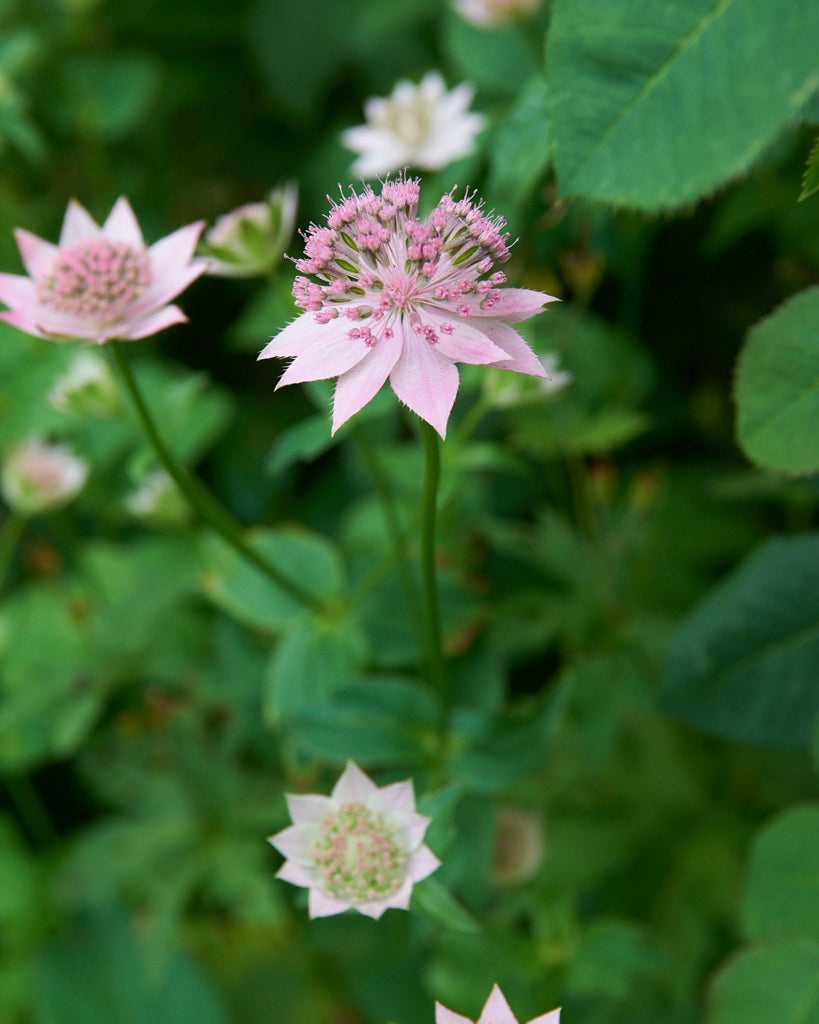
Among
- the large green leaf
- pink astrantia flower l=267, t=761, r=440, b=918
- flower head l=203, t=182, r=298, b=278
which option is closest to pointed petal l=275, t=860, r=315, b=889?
pink astrantia flower l=267, t=761, r=440, b=918

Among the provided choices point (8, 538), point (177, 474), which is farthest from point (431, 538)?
point (8, 538)

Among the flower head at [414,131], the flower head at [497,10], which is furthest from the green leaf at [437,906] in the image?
the flower head at [497,10]

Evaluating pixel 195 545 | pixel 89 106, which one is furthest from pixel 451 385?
pixel 89 106

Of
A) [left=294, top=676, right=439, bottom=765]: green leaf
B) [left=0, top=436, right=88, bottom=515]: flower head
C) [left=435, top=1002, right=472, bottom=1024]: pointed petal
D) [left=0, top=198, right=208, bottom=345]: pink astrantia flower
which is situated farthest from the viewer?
[left=0, top=436, right=88, bottom=515]: flower head

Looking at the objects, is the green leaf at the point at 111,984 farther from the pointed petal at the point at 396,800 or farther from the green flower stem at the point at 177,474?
the pointed petal at the point at 396,800

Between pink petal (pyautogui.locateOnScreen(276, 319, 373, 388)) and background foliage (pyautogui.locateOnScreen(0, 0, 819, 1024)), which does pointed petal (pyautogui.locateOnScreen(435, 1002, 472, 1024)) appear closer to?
background foliage (pyautogui.locateOnScreen(0, 0, 819, 1024))

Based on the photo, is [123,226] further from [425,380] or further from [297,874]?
[297,874]

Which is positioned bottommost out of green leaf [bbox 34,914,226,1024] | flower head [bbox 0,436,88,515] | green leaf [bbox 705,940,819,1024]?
green leaf [bbox 34,914,226,1024]
